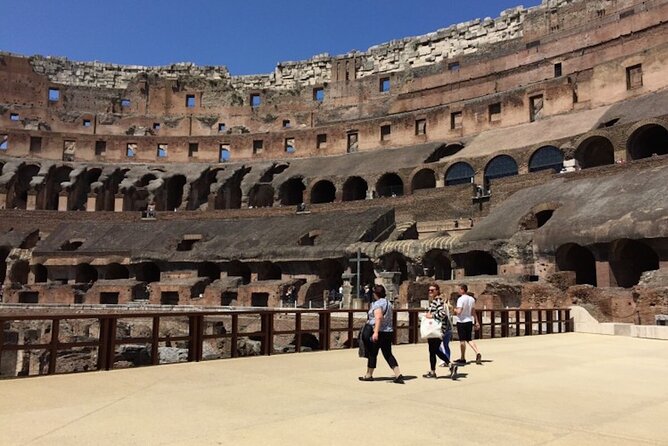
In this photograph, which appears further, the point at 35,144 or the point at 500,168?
the point at 35,144

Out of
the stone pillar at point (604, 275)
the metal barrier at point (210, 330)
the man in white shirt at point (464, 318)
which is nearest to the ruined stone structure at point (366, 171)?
the stone pillar at point (604, 275)

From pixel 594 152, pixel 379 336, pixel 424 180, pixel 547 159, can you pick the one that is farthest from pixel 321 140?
pixel 379 336

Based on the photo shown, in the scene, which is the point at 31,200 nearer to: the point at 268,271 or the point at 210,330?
the point at 268,271

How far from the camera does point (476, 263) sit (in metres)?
29.9

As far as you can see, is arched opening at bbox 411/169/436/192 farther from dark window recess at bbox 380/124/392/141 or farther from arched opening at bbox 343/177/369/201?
dark window recess at bbox 380/124/392/141

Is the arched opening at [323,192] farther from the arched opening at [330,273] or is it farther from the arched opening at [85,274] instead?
the arched opening at [85,274]

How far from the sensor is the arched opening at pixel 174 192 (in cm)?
5529

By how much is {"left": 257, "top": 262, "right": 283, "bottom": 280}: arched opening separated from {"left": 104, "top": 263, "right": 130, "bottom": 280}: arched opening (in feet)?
35.3

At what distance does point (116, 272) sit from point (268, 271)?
39.4 ft

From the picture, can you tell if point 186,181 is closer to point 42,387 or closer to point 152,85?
point 152,85

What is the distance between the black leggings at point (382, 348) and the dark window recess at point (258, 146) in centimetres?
4931

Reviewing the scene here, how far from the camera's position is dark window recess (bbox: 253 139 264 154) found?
187 feet

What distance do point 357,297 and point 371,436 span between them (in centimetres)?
2478

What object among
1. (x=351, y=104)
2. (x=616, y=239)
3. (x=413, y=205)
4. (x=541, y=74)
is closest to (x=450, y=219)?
(x=413, y=205)
